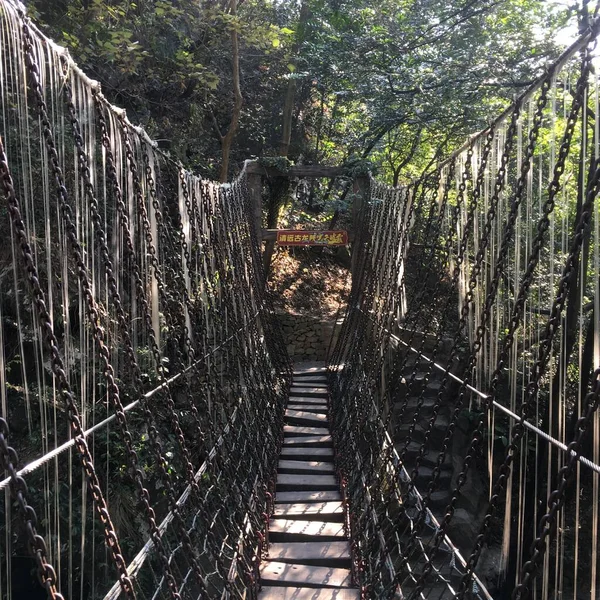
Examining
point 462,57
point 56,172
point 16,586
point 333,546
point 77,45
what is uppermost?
point 462,57

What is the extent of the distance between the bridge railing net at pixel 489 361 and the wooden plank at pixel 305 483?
0.13 metres

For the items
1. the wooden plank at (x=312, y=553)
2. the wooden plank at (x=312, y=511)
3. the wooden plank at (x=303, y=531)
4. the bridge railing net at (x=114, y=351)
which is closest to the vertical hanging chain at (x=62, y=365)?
the bridge railing net at (x=114, y=351)

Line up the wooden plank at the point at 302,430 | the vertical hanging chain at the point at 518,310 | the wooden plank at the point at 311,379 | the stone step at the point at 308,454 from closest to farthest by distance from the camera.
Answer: the vertical hanging chain at the point at 518,310 < the stone step at the point at 308,454 < the wooden plank at the point at 302,430 < the wooden plank at the point at 311,379

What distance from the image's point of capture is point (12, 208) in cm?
88

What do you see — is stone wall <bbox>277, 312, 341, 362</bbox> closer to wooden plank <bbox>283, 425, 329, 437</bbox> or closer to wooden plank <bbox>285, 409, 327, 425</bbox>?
wooden plank <bbox>285, 409, 327, 425</bbox>

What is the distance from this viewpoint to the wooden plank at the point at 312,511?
8.89 feet

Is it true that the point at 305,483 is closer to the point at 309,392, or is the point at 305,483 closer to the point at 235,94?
the point at 309,392

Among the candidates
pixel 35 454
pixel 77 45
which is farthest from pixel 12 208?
pixel 77 45

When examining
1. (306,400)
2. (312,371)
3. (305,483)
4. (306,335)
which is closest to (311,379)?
(312,371)

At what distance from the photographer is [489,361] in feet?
7.97

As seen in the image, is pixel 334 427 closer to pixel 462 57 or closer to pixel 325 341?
pixel 462 57

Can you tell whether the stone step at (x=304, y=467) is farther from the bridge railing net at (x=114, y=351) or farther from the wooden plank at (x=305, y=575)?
the wooden plank at (x=305, y=575)

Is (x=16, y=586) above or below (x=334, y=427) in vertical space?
below

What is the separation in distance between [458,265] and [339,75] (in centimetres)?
360
